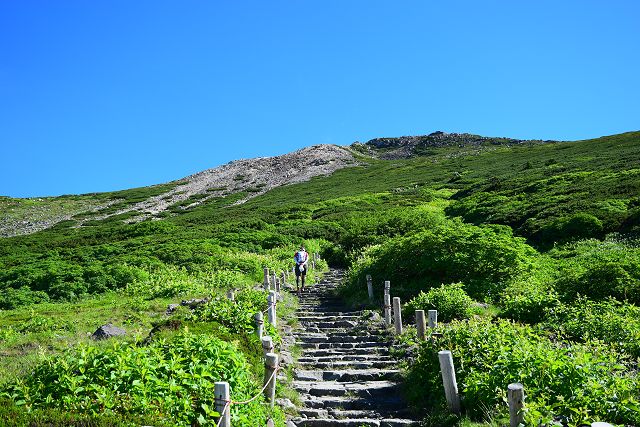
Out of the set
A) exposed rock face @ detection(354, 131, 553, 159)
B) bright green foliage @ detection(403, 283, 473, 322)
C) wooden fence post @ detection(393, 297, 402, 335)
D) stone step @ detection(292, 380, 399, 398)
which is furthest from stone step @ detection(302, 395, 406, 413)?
exposed rock face @ detection(354, 131, 553, 159)

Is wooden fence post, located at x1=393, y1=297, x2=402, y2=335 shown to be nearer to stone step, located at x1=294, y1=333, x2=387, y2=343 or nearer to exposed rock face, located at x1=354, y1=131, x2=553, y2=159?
stone step, located at x1=294, y1=333, x2=387, y2=343

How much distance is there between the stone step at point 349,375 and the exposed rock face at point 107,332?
22.4 feet

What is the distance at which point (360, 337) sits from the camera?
1698cm

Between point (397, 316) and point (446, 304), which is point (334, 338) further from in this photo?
point (446, 304)

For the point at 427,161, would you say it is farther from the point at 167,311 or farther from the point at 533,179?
the point at 167,311

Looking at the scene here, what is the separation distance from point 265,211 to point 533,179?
100.0 feet

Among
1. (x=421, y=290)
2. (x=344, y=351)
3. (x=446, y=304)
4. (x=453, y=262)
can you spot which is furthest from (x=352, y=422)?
(x=453, y=262)

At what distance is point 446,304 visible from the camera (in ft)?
55.8

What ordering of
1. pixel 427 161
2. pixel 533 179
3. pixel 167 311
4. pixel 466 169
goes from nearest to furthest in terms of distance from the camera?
pixel 167 311 → pixel 533 179 → pixel 466 169 → pixel 427 161

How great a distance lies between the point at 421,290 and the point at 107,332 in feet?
37.4

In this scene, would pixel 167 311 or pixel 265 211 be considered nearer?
pixel 167 311

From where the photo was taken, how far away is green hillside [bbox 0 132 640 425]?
7.83 metres

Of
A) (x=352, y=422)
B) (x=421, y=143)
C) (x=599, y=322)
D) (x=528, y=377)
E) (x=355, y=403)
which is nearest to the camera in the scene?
(x=528, y=377)

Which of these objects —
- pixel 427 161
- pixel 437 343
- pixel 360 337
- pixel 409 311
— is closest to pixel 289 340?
pixel 360 337
